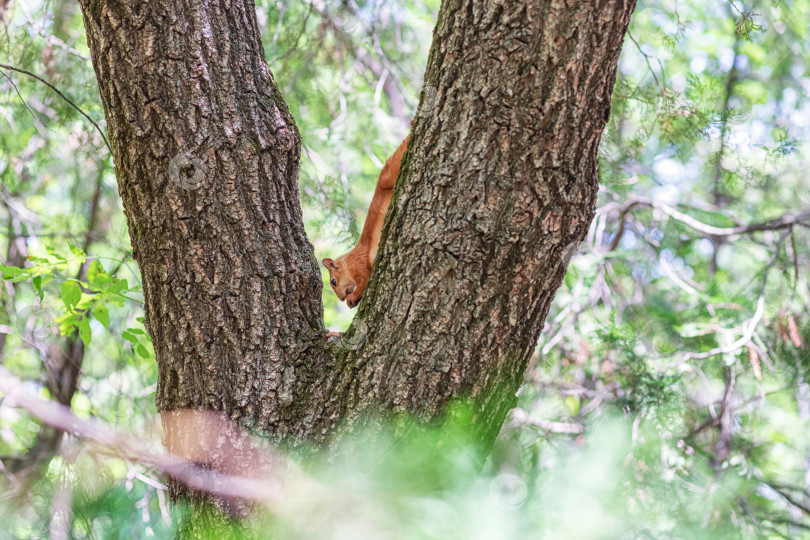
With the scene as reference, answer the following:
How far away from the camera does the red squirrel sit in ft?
9.81

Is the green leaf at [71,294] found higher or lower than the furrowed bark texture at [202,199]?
lower

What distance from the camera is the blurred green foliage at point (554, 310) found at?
695mm

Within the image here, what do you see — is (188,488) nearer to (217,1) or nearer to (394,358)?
(394,358)

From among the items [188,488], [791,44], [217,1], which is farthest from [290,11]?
[791,44]

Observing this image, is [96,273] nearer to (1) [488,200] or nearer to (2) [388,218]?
(2) [388,218]

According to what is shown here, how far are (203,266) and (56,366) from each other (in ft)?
12.0

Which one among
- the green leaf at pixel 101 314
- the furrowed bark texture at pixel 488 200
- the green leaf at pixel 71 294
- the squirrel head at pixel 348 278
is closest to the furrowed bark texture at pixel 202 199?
the furrowed bark texture at pixel 488 200

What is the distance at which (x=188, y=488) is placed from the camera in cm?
178

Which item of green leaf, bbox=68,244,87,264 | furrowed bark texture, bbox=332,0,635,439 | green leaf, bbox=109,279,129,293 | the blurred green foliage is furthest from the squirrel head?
furrowed bark texture, bbox=332,0,635,439

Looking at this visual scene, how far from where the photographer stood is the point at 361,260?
3.31 metres

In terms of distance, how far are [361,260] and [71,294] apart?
1.37m

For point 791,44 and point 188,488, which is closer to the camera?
point 188,488

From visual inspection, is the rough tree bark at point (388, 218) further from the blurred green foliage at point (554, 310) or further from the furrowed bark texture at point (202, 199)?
the blurred green foliage at point (554, 310)

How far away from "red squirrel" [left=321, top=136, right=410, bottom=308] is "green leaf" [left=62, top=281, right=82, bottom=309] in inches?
45.3
